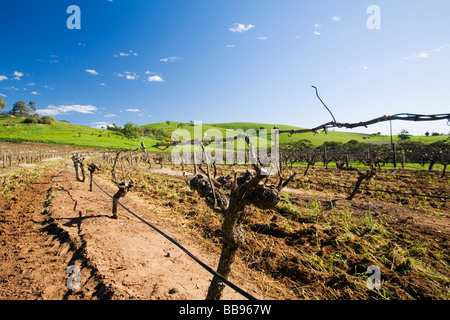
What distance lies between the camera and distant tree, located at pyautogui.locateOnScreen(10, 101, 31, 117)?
107 metres

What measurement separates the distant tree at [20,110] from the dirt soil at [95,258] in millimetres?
146346

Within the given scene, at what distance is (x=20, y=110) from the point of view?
108 m

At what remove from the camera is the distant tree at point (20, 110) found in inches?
4195

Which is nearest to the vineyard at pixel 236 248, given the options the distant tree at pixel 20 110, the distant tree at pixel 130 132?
the distant tree at pixel 130 132

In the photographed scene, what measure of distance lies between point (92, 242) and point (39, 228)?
2.74m

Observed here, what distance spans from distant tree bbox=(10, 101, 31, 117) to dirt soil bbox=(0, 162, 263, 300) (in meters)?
146

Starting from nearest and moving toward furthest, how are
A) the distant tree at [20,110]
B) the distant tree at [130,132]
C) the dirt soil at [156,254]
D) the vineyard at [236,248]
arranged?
the vineyard at [236,248] → the dirt soil at [156,254] → the distant tree at [130,132] → the distant tree at [20,110]

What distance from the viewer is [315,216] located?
23.5 ft
